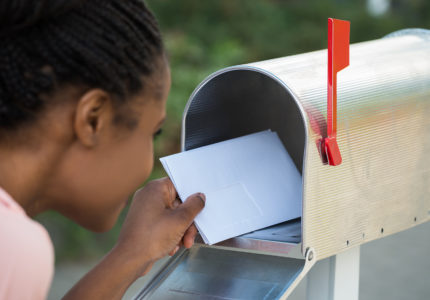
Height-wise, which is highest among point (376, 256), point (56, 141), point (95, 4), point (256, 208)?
point (95, 4)

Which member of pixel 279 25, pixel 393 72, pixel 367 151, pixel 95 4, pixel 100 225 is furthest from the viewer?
pixel 279 25

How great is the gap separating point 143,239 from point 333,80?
0.57 m

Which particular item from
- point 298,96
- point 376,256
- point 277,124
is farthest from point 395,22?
point 298,96

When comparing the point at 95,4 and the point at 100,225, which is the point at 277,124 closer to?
the point at 100,225

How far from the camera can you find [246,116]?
1899 millimetres

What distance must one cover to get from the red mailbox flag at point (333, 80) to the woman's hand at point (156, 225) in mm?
334

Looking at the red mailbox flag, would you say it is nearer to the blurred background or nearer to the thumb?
the thumb

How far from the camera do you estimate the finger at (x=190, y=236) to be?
155 centimetres

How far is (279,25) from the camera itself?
7102mm

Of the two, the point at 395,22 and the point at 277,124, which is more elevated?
the point at 277,124

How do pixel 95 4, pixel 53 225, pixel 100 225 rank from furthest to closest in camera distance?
1. pixel 53 225
2. pixel 100 225
3. pixel 95 4

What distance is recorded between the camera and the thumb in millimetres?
1526

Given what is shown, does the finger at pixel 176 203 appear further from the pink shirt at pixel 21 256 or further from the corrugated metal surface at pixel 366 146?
the pink shirt at pixel 21 256

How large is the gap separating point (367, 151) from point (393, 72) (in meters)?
0.26
